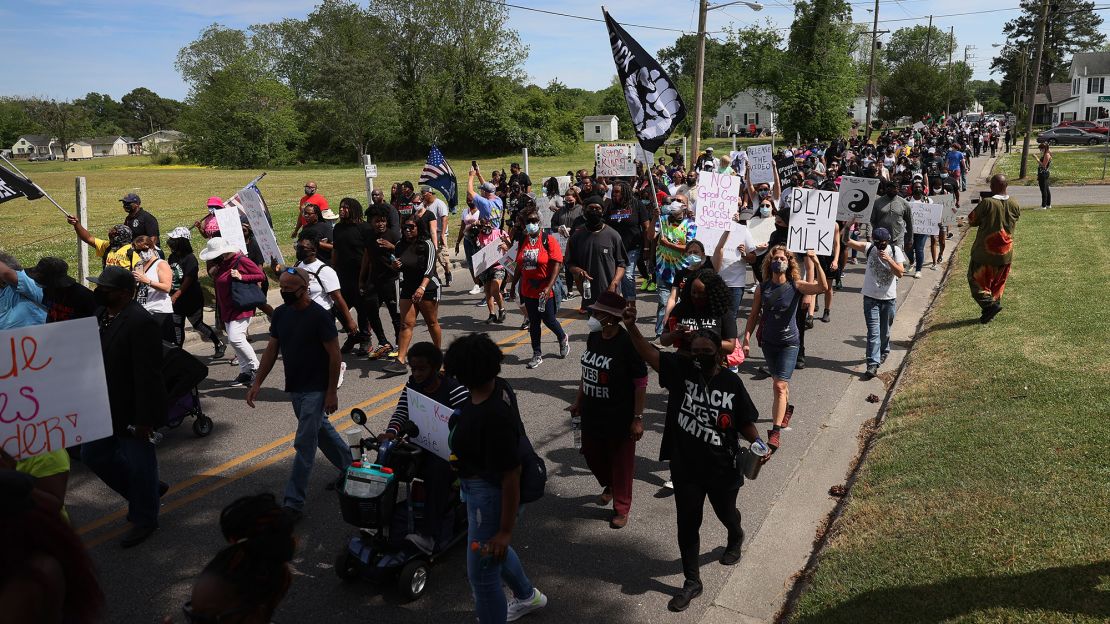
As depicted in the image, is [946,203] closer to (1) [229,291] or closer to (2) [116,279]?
(1) [229,291]

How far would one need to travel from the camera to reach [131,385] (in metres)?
5.24

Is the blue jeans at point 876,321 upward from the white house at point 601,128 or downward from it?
downward

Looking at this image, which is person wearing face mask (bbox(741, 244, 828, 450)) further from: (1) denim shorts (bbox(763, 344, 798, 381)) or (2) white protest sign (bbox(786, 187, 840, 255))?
(2) white protest sign (bbox(786, 187, 840, 255))

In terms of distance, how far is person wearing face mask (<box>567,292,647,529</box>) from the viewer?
514 cm

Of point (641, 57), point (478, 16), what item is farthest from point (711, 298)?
point (478, 16)

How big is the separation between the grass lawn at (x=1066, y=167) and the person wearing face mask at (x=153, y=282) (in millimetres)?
31350

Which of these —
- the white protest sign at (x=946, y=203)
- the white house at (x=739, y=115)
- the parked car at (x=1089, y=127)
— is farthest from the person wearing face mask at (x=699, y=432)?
the white house at (x=739, y=115)

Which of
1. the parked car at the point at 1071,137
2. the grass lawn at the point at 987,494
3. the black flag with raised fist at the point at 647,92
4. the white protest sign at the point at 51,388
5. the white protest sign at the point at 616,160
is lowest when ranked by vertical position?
the grass lawn at the point at 987,494

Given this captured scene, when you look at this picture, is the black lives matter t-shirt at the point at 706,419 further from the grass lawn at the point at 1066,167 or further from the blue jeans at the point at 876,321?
the grass lawn at the point at 1066,167

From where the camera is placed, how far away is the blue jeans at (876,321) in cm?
892

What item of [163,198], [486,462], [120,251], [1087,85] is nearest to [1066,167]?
[120,251]

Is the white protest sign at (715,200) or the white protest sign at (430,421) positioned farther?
the white protest sign at (715,200)

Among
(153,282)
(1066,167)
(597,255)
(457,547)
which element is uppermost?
(1066,167)

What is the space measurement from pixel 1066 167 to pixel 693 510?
1527 inches
